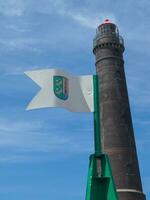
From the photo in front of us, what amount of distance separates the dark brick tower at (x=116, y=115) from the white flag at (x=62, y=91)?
55.4 ft

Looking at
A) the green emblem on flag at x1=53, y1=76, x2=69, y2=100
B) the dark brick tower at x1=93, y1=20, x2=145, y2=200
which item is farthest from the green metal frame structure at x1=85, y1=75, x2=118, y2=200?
the dark brick tower at x1=93, y1=20, x2=145, y2=200

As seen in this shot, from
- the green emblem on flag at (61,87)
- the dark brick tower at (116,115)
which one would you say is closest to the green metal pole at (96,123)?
the green emblem on flag at (61,87)

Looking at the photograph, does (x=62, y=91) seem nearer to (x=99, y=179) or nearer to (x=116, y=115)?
(x=99, y=179)

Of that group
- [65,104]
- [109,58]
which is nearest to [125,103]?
[109,58]

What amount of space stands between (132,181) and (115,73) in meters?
6.98

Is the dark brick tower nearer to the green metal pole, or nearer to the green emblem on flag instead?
the green metal pole

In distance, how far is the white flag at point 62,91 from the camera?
30.3 feet

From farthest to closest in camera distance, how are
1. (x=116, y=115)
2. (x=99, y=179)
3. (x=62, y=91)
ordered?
(x=116, y=115) → (x=62, y=91) → (x=99, y=179)

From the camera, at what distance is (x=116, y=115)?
90.6ft

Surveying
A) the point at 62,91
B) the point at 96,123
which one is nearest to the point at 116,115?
the point at 96,123

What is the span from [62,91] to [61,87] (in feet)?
0.31

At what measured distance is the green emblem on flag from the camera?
9386 mm

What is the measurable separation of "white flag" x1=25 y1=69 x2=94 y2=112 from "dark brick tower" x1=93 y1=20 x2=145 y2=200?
55.4ft

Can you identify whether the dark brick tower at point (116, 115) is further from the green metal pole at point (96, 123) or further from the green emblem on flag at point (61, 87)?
the green emblem on flag at point (61, 87)
